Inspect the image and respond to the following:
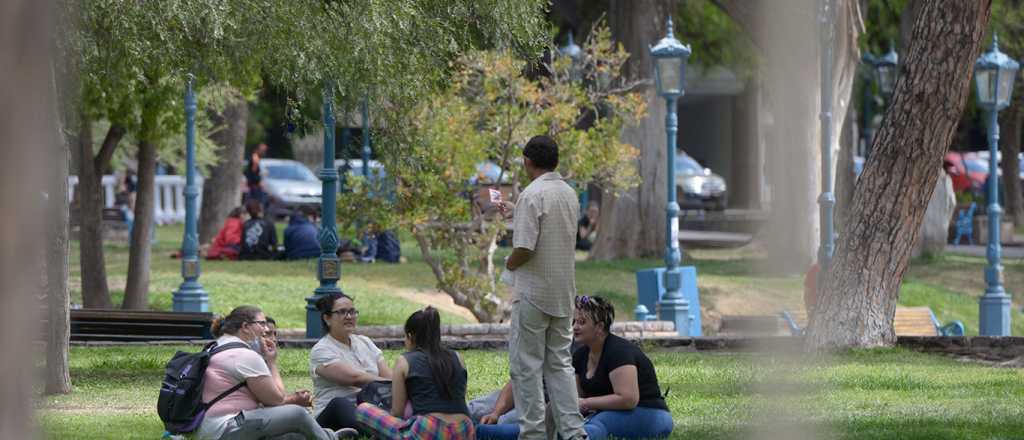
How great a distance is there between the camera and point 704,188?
148 feet

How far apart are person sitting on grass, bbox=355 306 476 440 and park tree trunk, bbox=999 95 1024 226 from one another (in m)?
31.4

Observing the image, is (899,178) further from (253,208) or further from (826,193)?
(253,208)

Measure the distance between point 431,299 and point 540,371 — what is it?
533 inches

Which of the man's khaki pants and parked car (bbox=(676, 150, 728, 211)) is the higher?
parked car (bbox=(676, 150, 728, 211))

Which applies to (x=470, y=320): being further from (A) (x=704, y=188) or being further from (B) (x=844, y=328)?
(A) (x=704, y=188)

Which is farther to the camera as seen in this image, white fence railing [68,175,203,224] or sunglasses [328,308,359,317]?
white fence railing [68,175,203,224]

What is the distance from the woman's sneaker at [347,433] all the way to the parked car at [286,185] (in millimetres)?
31036

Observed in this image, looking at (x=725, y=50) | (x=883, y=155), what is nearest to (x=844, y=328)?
(x=883, y=155)

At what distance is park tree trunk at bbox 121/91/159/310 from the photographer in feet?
60.7

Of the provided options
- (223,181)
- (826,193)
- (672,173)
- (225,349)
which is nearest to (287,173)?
(223,181)

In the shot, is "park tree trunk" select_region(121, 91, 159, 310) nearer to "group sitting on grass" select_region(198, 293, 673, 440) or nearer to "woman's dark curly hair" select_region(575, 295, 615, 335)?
"group sitting on grass" select_region(198, 293, 673, 440)

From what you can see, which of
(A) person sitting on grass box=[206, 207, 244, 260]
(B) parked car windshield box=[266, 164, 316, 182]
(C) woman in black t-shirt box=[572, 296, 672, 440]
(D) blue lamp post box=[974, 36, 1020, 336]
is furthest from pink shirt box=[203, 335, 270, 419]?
(B) parked car windshield box=[266, 164, 316, 182]

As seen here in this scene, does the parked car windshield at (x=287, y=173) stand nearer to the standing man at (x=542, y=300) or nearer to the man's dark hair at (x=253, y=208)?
the man's dark hair at (x=253, y=208)

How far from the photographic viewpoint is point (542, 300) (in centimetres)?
855
